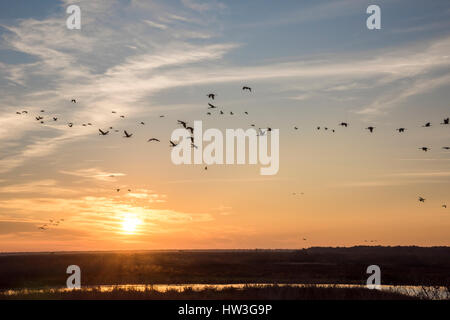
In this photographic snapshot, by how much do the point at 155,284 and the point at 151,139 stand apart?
2707 centimetres

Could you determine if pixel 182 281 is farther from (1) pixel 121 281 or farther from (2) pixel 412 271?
(2) pixel 412 271

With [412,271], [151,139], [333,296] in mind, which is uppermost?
[151,139]

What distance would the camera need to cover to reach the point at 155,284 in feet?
184

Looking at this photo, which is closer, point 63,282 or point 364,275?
point 63,282

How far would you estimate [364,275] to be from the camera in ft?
219
